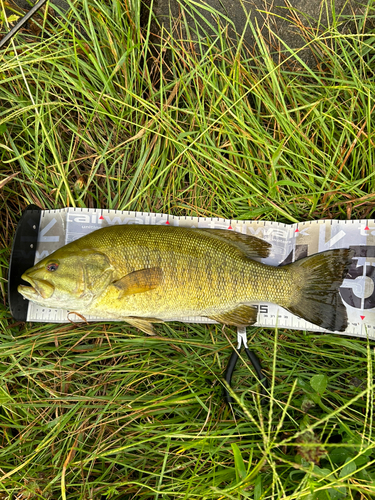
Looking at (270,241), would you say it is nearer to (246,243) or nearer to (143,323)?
(246,243)

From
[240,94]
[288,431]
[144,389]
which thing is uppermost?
[240,94]

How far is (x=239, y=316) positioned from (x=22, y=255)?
2.06 metres

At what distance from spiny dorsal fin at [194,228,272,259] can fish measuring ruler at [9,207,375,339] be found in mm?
269

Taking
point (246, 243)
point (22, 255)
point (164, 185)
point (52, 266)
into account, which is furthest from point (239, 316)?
point (22, 255)

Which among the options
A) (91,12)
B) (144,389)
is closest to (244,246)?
(144,389)

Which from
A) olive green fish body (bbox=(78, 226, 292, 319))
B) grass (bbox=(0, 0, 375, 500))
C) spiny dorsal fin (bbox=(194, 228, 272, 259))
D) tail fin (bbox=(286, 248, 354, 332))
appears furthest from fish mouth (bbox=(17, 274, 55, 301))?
tail fin (bbox=(286, 248, 354, 332))

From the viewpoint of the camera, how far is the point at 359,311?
3088 millimetres

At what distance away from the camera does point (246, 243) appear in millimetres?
2949

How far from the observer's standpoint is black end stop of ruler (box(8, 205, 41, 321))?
298 cm

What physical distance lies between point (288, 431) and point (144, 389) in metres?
1.33

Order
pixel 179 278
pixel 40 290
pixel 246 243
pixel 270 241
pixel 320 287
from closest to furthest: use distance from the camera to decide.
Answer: pixel 40 290 → pixel 179 278 → pixel 320 287 → pixel 246 243 → pixel 270 241

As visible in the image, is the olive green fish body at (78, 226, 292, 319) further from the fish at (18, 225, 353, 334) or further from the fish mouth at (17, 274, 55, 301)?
the fish mouth at (17, 274, 55, 301)

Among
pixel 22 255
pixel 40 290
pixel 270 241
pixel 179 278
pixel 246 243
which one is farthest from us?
pixel 270 241

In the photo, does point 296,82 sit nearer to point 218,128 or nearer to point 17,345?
point 218,128
